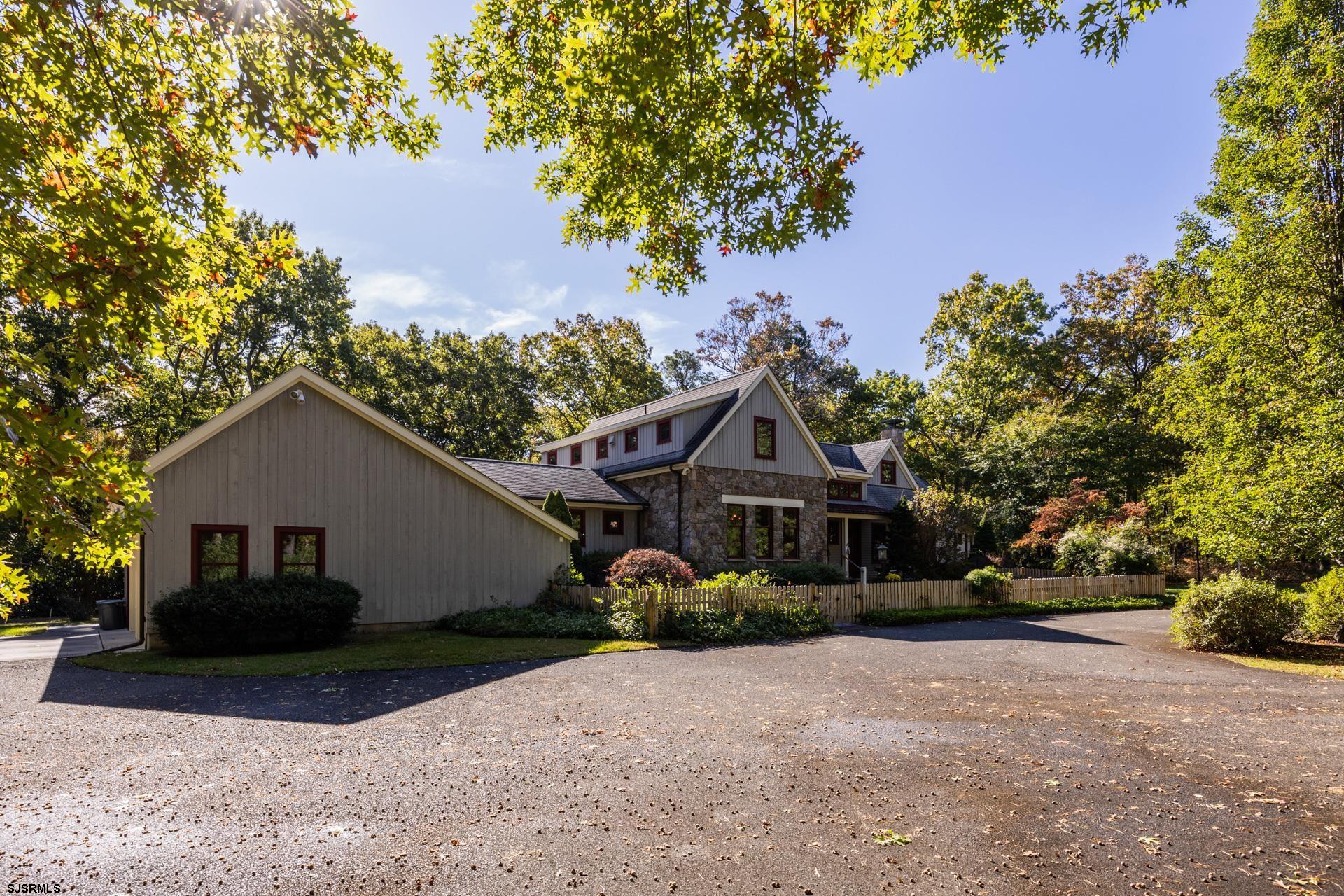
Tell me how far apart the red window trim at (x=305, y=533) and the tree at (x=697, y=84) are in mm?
10570

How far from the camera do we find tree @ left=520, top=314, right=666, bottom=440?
44.7m

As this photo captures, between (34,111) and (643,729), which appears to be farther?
(643,729)

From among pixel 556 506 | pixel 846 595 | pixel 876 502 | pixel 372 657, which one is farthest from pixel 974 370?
pixel 372 657

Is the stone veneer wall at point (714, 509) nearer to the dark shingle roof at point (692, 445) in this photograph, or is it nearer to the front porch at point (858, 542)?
the dark shingle roof at point (692, 445)

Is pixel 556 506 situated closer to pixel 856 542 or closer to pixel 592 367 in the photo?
pixel 856 542

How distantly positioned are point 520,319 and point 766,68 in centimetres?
3982

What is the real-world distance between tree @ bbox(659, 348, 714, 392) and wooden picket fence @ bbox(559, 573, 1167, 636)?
98.8 feet

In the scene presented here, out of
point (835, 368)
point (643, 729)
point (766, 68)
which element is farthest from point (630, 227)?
point (835, 368)

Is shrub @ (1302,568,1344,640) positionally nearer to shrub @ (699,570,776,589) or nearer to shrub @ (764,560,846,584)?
shrub @ (699,570,776,589)

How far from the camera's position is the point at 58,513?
3287mm

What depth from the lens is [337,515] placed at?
606 inches

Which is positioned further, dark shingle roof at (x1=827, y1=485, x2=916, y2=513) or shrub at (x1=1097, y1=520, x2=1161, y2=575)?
dark shingle roof at (x1=827, y1=485, x2=916, y2=513)

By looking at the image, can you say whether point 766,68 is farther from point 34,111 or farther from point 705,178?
point 34,111

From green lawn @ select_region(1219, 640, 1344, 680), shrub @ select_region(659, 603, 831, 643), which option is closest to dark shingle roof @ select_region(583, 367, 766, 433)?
shrub @ select_region(659, 603, 831, 643)
